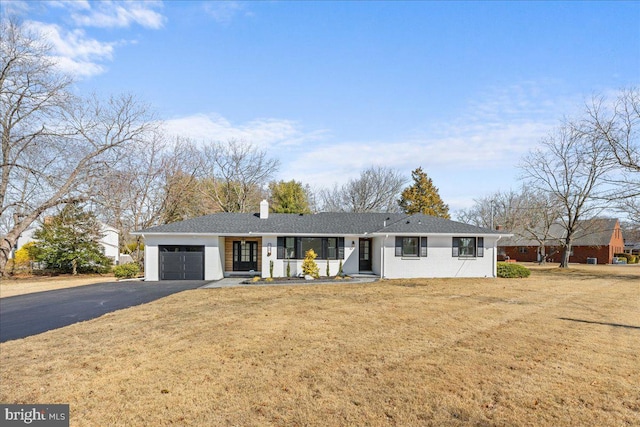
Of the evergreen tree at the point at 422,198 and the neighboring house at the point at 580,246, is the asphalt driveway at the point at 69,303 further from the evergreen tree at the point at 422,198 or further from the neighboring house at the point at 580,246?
the neighboring house at the point at 580,246

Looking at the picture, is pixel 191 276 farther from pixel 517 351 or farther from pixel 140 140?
pixel 517 351

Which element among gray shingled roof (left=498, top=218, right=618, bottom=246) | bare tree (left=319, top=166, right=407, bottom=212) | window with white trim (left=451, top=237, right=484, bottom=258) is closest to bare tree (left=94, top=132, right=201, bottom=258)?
bare tree (left=319, top=166, right=407, bottom=212)

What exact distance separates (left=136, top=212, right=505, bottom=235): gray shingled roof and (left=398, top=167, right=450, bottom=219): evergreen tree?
59.4 ft

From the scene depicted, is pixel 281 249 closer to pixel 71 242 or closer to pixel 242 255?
pixel 242 255

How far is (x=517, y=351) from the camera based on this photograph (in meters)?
7.02

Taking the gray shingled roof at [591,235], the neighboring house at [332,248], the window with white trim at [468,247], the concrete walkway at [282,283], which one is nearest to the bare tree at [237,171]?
the neighboring house at [332,248]

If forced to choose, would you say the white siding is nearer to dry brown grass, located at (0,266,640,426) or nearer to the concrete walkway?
the concrete walkway

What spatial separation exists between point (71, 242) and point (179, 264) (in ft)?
33.5

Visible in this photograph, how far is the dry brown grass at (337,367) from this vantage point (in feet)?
15.0

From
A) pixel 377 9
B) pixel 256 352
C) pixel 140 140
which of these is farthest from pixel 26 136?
pixel 256 352

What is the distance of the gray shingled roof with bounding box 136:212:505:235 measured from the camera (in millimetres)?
20688

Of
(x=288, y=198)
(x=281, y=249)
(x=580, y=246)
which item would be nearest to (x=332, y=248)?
(x=281, y=249)

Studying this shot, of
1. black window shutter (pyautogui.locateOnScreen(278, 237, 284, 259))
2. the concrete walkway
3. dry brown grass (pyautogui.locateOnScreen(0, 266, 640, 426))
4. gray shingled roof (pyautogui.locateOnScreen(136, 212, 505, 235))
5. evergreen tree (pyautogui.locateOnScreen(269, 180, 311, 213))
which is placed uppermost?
evergreen tree (pyautogui.locateOnScreen(269, 180, 311, 213))

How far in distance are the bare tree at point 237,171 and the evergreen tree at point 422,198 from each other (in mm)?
15536
